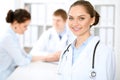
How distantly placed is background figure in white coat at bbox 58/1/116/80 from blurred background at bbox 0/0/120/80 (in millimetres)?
2073

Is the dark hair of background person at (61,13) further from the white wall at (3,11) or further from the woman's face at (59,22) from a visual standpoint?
the white wall at (3,11)

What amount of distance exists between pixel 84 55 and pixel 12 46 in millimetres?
1092

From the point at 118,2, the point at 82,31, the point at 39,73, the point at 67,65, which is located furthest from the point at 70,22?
the point at 118,2

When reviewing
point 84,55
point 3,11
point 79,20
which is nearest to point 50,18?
point 3,11

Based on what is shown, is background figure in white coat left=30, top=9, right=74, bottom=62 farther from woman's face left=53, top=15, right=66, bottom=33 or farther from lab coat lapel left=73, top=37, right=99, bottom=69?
lab coat lapel left=73, top=37, right=99, bottom=69

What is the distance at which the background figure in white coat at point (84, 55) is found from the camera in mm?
1607

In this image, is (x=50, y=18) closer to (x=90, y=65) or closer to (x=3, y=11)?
(x=3, y=11)

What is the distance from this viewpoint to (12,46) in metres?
2.58

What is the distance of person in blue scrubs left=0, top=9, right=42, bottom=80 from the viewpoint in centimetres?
257

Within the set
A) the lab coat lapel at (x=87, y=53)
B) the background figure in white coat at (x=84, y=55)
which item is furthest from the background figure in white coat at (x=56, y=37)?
the lab coat lapel at (x=87, y=53)

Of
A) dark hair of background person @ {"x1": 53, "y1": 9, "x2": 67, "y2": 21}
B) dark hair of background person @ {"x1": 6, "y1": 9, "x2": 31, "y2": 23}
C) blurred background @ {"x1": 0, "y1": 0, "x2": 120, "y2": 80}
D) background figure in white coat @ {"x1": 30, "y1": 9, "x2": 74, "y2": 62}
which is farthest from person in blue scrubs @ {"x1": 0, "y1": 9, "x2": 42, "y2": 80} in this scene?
blurred background @ {"x1": 0, "y1": 0, "x2": 120, "y2": 80}

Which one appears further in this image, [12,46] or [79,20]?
[12,46]

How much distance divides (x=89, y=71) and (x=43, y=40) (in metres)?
2.20

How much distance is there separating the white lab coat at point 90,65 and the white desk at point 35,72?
581mm
